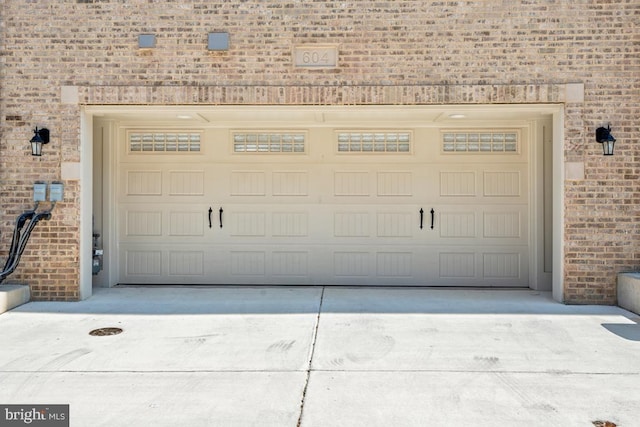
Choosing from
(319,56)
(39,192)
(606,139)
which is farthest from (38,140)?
(606,139)

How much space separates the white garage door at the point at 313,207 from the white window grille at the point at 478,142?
0.05ft

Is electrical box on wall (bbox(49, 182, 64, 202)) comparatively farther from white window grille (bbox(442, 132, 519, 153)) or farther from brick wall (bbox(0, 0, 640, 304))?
white window grille (bbox(442, 132, 519, 153))

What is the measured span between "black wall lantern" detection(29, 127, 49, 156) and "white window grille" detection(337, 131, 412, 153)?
4.28m

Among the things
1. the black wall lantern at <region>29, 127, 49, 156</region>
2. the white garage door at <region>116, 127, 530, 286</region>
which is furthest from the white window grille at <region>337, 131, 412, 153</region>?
the black wall lantern at <region>29, 127, 49, 156</region>

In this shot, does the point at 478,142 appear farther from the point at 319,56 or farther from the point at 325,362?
the point at 325,362

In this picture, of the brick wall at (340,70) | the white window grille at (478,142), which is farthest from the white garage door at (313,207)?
the brick wall at (340,70)

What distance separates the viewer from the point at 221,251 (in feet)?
27.4

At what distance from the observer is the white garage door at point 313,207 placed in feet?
26.9

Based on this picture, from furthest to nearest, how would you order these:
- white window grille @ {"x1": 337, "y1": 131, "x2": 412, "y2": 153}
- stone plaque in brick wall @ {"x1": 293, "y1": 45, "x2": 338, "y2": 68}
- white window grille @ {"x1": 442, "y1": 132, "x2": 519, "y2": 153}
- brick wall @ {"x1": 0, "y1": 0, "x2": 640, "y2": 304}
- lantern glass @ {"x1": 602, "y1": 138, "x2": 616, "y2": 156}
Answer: white window grille @ {"x1": 337, "y1": 131, "x2": 412, "y2": 153}
white window grille @ {"x1": 442, "y1": 132, "x2": 519, "y2": 153}
stone plaque in brick wall @ {"x1": 293, "y1": 45, "x2": 338, "y2": 68}
brick wall @ {"x1": 0, "y1": 0, "x2": 640, "y2": 304}
lantern glass @ {"x1": 602, "y1": 138, "x2": 616, "y2": 156}

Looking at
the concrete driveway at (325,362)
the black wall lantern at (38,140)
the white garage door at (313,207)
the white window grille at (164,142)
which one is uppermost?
the white window grille at (164,142)

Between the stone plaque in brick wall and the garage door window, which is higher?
the stone plaque in brick wall

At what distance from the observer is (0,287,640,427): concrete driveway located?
3.52 metres

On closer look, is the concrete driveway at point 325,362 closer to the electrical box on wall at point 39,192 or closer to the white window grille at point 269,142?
the electrical box on wall at point 39,192

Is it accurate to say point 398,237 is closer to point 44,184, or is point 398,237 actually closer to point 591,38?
point 591,38
